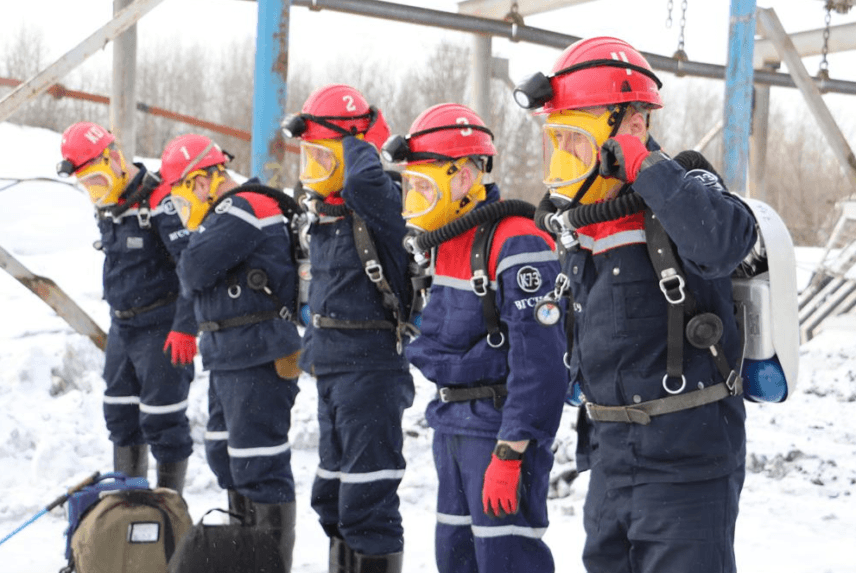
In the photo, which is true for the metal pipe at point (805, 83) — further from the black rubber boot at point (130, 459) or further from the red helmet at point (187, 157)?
the black rubber boot at point (130, 459)

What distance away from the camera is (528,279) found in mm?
3367

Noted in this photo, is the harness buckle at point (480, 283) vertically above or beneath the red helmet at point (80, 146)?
beneath

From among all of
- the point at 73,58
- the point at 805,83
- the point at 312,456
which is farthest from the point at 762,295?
the point at 805,83

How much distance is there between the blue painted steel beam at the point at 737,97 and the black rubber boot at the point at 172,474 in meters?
4.56

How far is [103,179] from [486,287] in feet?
11.2

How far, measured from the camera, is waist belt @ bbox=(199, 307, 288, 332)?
15.9 ft

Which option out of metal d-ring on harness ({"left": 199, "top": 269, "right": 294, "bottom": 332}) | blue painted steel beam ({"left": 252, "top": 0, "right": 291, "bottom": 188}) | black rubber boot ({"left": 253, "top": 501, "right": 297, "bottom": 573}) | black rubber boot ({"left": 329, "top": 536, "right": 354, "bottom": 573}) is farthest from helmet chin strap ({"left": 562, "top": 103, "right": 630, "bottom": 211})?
blue painted steel beam ({"left": 252, "top": 0, "right": 291, "bottom": 188})

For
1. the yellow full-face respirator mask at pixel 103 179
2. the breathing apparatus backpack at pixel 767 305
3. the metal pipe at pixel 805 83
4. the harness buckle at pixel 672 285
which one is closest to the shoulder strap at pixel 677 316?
the harness buckle at pixel 672 285

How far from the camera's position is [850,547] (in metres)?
5.38

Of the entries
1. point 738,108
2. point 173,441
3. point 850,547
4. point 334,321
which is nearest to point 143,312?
point 173,441

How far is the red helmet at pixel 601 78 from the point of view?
9.19 feet

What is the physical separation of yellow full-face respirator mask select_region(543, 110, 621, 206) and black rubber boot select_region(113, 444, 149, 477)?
4.14 metres

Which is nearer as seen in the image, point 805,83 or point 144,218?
point 144,218

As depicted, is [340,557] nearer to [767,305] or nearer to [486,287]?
[486,287]
